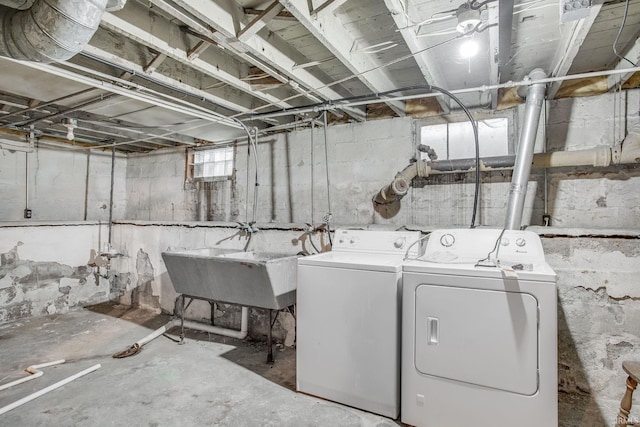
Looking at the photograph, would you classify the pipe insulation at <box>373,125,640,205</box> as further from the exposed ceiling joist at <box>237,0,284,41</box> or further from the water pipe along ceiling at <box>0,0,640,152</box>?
the exposed ceiling joist at <box>237,0,284,41</box>

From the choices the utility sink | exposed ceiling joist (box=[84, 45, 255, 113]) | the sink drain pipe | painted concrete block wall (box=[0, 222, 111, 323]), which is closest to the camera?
exposed ceiling joist (box=[84, 45, 255, 113])

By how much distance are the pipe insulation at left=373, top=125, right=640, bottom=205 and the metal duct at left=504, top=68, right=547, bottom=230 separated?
0.15 metres

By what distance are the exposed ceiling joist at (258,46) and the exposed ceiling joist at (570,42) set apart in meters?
1.59

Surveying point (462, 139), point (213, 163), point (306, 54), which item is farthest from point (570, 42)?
point (213, 163)

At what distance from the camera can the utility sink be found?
2.55 metres

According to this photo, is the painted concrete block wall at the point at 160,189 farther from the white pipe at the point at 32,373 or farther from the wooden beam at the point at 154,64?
the wooden beam at the point at 154,64

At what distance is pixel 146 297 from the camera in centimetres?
425

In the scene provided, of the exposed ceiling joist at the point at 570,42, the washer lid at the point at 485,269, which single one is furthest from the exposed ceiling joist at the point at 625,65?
the washer lid at the point at 485,269

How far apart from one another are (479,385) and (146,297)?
155 inches

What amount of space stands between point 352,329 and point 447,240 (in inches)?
34.0

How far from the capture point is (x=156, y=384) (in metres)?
2.42

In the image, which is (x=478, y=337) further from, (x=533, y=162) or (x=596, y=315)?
(x=533, y=162)

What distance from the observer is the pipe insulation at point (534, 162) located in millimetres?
2199

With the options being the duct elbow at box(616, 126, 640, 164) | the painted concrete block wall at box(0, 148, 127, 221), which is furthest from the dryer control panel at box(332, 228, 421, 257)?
the painted concrete block wall at box(0, 148, 127, 221)
